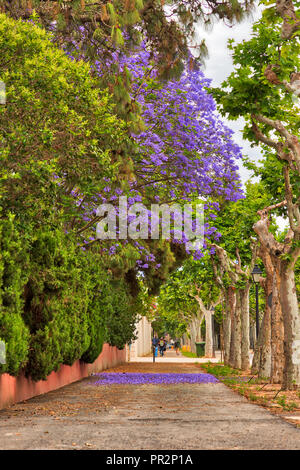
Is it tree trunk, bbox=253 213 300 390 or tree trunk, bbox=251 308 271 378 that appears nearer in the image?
tree trunk, bbox=253 213 300 390

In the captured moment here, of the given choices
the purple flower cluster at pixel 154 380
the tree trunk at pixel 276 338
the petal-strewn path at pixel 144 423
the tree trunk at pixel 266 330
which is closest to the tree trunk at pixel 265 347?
the tree trunk at pixel 266 330

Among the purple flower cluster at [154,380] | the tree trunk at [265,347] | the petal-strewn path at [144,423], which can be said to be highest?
the tree trunk at [265,347]

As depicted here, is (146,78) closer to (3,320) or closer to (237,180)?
(237,180)

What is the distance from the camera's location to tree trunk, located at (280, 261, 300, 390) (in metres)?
15.5

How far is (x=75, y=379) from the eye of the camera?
2142 cm

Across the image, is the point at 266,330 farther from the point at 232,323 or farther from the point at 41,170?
the point at 41,170

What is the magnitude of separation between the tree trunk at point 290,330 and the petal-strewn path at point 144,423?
1.69 meters

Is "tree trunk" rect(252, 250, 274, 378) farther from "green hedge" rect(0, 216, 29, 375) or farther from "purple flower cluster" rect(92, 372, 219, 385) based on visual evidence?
"green hedge" rect(0, 216, 29, 375)

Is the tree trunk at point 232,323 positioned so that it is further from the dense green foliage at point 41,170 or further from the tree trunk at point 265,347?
the dense green foliage at point 41,170

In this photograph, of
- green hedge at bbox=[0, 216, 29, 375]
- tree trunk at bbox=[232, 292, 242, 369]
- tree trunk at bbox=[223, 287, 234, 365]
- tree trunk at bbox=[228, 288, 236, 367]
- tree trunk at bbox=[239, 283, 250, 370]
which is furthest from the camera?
tree trunk at bbox=[223, 287, 234, 365]

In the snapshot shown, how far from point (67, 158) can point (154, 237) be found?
38.5ft

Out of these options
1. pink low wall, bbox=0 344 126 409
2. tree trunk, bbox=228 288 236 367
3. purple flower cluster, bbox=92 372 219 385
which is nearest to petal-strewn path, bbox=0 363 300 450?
pink low wall, bbox=0 344 126 409

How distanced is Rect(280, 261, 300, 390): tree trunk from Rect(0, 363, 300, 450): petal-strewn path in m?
1.69

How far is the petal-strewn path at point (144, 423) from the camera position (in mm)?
7184
